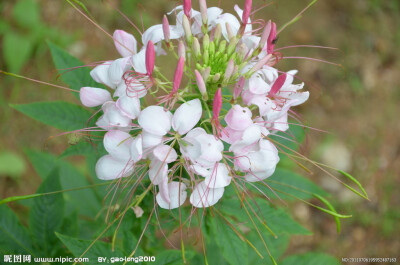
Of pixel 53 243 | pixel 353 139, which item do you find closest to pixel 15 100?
pixel 53 243

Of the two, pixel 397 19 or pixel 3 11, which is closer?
pixel 3 11

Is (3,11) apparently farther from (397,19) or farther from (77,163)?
(397,19)

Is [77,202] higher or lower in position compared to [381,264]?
higher

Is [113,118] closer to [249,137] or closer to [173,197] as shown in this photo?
[173,197]

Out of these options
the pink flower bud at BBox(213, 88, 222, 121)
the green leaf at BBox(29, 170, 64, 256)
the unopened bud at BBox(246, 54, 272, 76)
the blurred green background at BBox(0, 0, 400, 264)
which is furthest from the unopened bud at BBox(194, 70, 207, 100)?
the blurred green background at BBox(0, 0, 400, 264)

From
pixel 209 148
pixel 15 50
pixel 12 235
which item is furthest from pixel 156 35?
pixel 15 50

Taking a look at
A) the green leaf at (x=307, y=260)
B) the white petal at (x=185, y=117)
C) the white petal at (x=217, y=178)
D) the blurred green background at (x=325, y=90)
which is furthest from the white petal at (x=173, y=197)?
the blurred green background at (x=325, y=90)
